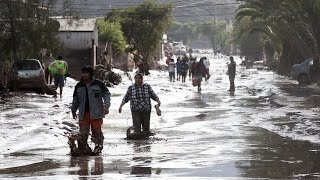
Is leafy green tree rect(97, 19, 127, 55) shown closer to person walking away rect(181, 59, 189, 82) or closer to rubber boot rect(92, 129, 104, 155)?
person walking away rect(181, 59, 189, 82)

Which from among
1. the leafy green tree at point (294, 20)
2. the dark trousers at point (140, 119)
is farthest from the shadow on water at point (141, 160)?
the leafy green tree at point (294, 20)

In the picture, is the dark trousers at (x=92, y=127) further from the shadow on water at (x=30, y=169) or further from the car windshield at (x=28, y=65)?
the car windshield at (x=28, y=65)

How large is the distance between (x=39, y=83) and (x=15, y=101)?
4.12 metres

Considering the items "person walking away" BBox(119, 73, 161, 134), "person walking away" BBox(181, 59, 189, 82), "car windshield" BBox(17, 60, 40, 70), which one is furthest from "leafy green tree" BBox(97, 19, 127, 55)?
"person walking away" BBox(119, 73, 161, 134)

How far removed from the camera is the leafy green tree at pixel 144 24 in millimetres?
69562

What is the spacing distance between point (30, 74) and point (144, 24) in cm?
3862

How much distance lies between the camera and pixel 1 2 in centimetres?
2903

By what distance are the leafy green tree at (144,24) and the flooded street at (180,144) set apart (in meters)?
41.9

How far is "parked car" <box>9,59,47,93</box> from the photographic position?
101 feet

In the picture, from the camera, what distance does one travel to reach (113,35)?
61906 mm

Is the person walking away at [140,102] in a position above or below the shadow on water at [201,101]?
above

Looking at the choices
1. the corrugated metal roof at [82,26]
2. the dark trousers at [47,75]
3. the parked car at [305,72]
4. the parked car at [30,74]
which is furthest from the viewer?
the corrugated metal roof at [82,26]

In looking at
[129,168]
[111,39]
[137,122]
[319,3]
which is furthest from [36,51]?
[111,39]

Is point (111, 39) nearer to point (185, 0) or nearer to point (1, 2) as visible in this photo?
point (1, 2)
